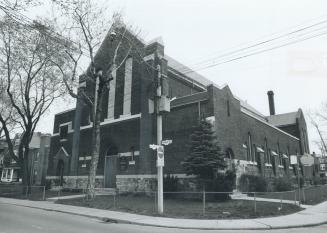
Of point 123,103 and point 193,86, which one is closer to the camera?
point 123,103

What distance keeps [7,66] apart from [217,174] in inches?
805

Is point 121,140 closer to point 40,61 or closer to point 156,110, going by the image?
point 40,61

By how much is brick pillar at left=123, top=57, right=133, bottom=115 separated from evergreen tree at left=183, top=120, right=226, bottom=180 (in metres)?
10.1

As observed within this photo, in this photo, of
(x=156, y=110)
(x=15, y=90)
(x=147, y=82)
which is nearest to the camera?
(x=156, y=110)

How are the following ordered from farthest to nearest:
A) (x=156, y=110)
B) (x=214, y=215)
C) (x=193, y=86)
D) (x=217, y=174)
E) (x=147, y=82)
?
1. (x=193, y=86)
2. (x=147, y=82)
3. (x=217, y=174)
4. (x=156, y=110)
5. (x=214, y=215)

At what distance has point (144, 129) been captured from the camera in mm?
26781

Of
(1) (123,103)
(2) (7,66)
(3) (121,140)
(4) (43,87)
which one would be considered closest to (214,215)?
(3) (121,140)

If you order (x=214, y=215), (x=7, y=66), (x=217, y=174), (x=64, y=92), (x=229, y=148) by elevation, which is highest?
(x=7, y=66)

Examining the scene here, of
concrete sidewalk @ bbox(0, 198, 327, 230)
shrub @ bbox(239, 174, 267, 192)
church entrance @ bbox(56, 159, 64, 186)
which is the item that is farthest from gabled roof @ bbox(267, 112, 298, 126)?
concrete sidewalk @ bbox(0, 198, 327, 230)

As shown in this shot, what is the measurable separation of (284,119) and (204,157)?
40.6 m

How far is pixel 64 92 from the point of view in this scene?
2731 cm

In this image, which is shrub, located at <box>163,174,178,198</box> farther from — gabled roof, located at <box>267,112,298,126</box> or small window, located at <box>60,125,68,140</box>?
gabled roof, located at <box>267,112,298,126</box>

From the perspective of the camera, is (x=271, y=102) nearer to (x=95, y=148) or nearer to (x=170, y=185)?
(x=170, y=185)

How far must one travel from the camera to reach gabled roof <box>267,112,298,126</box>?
54.2m
